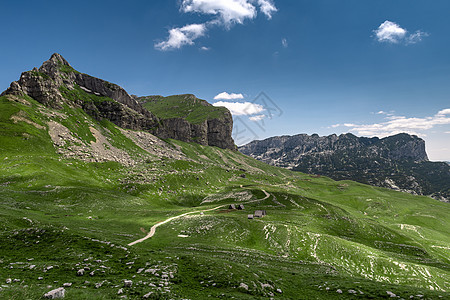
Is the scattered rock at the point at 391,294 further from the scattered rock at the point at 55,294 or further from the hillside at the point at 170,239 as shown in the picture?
the scattered rock at the point at 55,294

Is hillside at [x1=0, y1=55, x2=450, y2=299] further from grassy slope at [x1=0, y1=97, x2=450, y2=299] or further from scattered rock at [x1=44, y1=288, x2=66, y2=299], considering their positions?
scattered rock at [x1=44, y1=288, x2=66, y2=299]

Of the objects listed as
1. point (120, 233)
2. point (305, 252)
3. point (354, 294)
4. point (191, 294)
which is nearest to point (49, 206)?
point (120, 233)

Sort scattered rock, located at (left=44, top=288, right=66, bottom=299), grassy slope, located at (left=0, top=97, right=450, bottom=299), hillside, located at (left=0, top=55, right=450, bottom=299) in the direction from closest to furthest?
scattered rock, located at (left=44, top=288, right=66, bottom=299) → hillside, located at (left=0, top=55, right=450, bottom=299) → grassy slope, located at (left=0, top=97, right=450, bottom=299)

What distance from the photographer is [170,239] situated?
63.6 m

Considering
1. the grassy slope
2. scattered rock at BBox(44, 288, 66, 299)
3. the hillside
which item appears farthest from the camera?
the grassy slope

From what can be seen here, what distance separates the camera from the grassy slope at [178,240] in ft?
90.0

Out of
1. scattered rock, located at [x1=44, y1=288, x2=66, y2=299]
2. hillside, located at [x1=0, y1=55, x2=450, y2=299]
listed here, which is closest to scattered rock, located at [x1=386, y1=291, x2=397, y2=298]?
hillside, located at [x1=0, y1=55, x2=450, y2=299]

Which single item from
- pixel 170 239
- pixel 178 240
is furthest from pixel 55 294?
pixel 170 239

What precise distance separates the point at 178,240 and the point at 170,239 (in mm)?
2628

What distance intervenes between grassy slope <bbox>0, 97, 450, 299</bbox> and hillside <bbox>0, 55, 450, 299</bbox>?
0.94 feet

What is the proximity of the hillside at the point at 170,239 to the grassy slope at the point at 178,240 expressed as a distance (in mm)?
285

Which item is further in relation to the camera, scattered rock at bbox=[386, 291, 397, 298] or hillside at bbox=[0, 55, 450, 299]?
scattered rock at bbox=[386, 291, 397, 298]

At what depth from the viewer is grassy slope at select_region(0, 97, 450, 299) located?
27438mm

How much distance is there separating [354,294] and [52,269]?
4079cm
